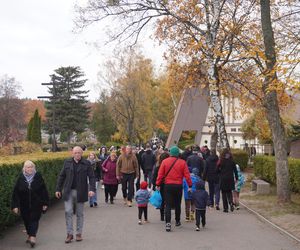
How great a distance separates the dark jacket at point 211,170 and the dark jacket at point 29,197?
5945 millimetres

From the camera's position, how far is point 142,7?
1709 cm

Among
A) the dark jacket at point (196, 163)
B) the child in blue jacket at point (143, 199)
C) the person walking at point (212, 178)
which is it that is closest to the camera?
the child in blue jacket at point (143, 199)

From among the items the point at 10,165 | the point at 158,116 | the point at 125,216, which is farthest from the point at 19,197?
the point at 158,116

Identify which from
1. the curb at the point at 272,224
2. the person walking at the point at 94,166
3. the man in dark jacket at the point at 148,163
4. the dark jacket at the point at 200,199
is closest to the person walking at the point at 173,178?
the dark jacket at the point at 200,199

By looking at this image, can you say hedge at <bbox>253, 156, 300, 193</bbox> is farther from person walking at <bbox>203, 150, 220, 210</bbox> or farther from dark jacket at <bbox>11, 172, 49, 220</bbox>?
dark jacket at <bbox>11, 172, 49, 220</bbox>

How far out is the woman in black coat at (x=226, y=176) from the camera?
12.2 m

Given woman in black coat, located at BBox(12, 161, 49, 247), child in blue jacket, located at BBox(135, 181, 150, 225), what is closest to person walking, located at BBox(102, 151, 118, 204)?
child in blue jacket, located at BBox(135, 181, 150, 225)

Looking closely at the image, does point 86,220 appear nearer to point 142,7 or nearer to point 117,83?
point 142,7

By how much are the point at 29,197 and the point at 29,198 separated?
0.06 feet

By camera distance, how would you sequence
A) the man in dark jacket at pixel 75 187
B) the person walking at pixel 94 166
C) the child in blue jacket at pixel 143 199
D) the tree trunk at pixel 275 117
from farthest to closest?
the person walking at pixel 94 166, the tree trunk at pixel 275 117, the child in blue jacket at pixel 143 199, the man in dark jacket at pixel 75 187

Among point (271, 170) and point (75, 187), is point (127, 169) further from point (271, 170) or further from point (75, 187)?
point (271, 170)

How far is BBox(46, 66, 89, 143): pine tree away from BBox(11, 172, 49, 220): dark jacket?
61498mm

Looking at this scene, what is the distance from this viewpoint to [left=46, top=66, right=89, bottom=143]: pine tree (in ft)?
229

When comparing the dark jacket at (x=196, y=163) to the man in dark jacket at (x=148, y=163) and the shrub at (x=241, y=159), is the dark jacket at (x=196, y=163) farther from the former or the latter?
the shrub at (x=241, y=159)
